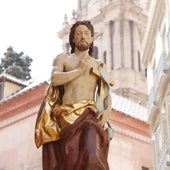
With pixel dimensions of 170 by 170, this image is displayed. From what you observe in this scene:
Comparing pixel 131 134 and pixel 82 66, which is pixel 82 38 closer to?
pixel 82 66

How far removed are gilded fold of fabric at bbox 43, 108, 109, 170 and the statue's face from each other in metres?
0.82

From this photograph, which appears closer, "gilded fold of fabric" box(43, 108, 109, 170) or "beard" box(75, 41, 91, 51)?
"gilded fold of fabric" box(43, 108, 109, 170)

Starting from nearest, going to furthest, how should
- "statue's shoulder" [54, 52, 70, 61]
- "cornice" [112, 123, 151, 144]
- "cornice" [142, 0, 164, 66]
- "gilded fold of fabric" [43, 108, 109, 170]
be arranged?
1. "gilded fold of fabric" [43, 108, 109, 170]
2. "statue's shoulder" [54, 52, 70, 61]
3. "cornice" [112, 123, 151, 144]
4. "cornice" [142, 0, 164, 66]

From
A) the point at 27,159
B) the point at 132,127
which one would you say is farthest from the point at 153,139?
the point at 27,159

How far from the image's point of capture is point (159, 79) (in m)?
23.5

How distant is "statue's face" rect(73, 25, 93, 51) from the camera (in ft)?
25.0

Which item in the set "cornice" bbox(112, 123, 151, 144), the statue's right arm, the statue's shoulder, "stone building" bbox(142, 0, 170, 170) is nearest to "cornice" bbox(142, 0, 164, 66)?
"stone building" bbox(142, 0, 170, 170)

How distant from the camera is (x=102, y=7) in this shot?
5300cm

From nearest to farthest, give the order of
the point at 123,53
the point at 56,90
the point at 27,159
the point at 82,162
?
the point at 82,162
the point at 56,90
the point at 27,159
the point at 123,53

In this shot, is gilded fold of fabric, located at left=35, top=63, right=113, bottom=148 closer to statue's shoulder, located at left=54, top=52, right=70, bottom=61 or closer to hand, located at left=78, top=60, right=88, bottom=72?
hand, located at left=78, top=60, right=88, bottom=72

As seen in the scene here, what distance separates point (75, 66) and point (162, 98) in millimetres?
16544

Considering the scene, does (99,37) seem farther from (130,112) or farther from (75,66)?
(75,66)

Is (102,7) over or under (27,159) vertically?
over

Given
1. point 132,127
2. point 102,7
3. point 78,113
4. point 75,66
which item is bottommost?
point 78,113
